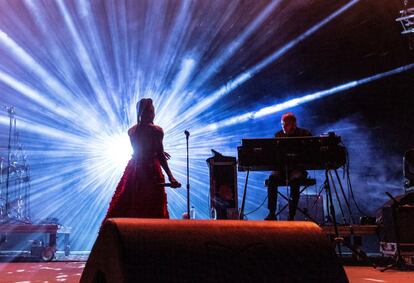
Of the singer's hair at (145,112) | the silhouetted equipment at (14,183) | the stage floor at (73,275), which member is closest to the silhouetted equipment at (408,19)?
the stage floor at (73,275)

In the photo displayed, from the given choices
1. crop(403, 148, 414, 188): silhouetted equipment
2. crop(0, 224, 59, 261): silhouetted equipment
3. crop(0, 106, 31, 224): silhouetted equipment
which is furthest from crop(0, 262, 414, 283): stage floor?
crop(0, 106, 31, 224): silhouetted equipment

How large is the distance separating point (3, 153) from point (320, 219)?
5829 millimetres

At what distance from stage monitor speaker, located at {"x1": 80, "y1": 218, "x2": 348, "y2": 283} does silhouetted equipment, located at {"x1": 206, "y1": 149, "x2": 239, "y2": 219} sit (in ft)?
14.0

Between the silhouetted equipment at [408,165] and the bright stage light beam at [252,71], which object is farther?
the bright stage light beam at [252,71]

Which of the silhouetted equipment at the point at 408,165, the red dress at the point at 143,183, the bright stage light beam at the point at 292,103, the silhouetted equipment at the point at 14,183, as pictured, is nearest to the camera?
the red dress at the point at 143,183

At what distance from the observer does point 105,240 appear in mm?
1396

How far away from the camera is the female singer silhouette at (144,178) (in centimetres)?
364

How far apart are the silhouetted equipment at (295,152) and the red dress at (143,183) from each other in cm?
102

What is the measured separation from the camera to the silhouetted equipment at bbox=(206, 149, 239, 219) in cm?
579

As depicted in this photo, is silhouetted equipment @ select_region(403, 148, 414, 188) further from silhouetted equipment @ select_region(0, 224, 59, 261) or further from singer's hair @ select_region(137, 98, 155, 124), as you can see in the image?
silhouetted equipment @ select_region(0, 224, 59, 261)

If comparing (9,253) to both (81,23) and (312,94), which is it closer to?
(81,23)

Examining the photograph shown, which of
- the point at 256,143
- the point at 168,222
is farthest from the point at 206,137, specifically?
the point at 168,222

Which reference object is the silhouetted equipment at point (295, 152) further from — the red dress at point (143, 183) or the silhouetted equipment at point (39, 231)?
the silhouetted equipment at point (39, 231)

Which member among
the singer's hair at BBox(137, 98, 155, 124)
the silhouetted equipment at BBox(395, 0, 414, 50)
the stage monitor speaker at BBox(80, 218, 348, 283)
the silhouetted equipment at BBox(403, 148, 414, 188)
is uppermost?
the silhouetted equipment at BBox(395, 0, 414, 50)
